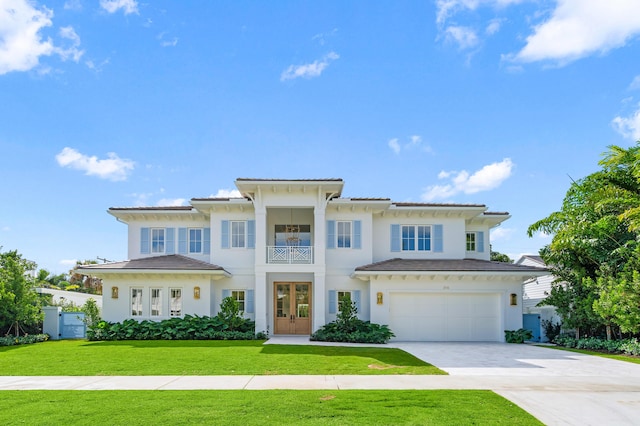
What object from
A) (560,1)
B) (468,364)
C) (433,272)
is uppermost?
(560,1)

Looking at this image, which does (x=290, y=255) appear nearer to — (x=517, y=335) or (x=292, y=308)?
(x=292, y=308)

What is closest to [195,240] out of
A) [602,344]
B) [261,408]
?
[261,408]

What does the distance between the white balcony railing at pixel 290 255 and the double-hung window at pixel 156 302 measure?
515 cm

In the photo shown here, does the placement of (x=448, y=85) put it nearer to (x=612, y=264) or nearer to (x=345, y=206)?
(x=345, y=206)

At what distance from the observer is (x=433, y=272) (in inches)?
833

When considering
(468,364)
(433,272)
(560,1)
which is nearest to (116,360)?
(468,364)

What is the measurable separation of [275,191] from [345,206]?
10.6ft

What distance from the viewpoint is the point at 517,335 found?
21328 millimetres

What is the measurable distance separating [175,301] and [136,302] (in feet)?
5.71

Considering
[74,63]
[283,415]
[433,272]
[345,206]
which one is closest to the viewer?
[283,415]

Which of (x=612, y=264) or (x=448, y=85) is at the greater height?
(x=448, y=85)

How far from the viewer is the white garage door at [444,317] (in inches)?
869

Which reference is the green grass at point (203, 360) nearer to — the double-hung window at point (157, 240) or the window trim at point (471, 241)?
the double-hung window at point (157, 240)

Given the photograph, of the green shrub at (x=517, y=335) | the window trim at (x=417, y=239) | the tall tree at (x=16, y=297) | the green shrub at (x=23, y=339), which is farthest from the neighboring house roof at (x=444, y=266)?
the green shrub at (x=23, y=339)
